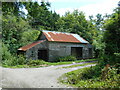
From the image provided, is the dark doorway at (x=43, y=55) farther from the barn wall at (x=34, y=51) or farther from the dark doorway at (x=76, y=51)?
the dark doorway at (x=76, y=51)

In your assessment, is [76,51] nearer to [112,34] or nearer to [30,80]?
[112,34]

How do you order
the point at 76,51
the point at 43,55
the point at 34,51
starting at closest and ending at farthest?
the point at 34,51 → the point at 43,55 → the point at 76,51

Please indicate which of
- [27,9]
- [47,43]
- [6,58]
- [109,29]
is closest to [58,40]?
[47,43]

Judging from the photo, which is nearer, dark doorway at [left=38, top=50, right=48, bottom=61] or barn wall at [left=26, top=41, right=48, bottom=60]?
barn wall at [left=26, top=41, right=48, bottom=60]

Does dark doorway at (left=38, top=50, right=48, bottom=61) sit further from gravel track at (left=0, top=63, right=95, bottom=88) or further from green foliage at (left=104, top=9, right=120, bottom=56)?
green foliage at (left=104, top=9, right=120, bottom=56)

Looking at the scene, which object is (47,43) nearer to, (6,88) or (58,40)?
(58,40)

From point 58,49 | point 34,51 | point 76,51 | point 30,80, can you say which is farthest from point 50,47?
point 30,80

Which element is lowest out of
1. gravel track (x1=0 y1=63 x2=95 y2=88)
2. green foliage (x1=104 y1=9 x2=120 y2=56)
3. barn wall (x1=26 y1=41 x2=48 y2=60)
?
gravel track (x1=0 y1=63 x2=95 y2=88)

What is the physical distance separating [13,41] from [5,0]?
58.3 ft

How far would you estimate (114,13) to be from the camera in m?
12.0

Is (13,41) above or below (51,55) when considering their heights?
above

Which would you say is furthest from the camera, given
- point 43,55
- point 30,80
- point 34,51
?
point 43,55

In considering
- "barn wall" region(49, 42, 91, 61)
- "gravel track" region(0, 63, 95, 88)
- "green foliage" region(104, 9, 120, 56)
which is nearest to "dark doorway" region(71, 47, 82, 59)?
"barn wall" region(49, 42, 91, 61)

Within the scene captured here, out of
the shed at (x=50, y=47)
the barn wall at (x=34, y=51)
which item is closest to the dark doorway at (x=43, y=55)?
the shed at (x=50, y=47)
